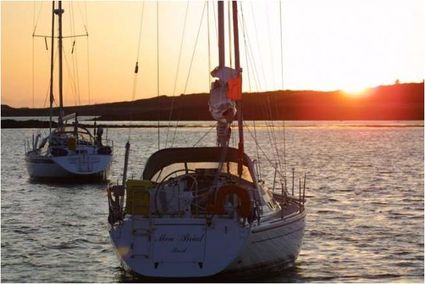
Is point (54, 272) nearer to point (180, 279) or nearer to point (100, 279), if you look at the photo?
point (100, 279)

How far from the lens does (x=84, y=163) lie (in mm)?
40656

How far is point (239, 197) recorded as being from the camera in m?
16.6

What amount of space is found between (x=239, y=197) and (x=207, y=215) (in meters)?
0.76

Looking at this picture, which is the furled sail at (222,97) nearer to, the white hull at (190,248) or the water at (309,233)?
the white hull at (190,248)

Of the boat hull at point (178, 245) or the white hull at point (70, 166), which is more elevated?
the white hull at point (70, 166)

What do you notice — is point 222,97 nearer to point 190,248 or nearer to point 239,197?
point 239,197

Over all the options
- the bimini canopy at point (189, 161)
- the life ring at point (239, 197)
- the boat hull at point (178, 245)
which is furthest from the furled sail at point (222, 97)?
the boat hull at point (178, 245)

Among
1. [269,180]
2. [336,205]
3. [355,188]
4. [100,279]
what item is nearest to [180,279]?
[100,279]

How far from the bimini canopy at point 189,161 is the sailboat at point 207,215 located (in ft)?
0.07

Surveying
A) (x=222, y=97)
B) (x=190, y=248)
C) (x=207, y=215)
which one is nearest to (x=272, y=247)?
(x=207, y=215)

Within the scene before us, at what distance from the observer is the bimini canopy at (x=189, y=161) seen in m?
18.7

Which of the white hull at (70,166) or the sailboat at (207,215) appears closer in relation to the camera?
the sailboat at (207,215)

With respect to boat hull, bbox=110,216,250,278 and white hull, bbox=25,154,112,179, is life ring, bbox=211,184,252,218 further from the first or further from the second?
white hull, bbox=25,154,112,179

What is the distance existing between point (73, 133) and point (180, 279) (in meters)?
28.8
